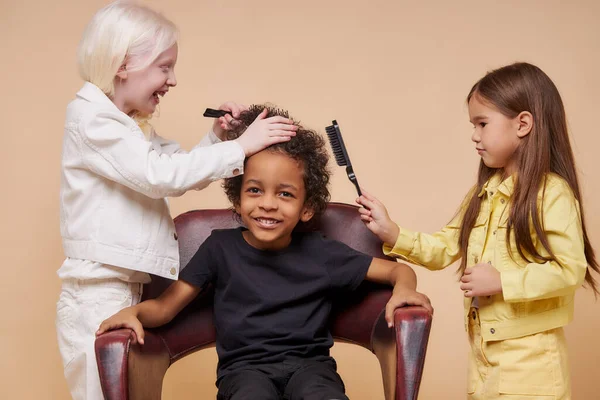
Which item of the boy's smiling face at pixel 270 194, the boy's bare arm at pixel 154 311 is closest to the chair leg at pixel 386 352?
the boy's smiling face at pixel 270 194

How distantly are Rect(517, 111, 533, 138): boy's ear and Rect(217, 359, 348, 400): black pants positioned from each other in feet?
2.56

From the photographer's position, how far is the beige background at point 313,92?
3201 mm

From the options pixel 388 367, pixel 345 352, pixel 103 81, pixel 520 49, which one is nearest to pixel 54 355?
pixel 345 352

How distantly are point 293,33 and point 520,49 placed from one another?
874 millimetres

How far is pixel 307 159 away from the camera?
7.35 ft

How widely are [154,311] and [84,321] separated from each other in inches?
7.2

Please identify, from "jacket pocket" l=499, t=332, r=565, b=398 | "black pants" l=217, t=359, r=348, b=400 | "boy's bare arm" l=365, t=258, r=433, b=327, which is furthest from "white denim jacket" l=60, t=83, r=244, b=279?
"jacket pocket" l=499, t=332, r=565, b=398

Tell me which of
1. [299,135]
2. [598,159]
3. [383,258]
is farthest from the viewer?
[598,159]

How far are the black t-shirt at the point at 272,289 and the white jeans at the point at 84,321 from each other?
0.62 feet

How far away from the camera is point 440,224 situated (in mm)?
3271

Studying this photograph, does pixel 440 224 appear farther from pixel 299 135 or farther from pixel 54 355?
pixel 54 355

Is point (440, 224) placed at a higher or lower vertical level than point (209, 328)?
higher

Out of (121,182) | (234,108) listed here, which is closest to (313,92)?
(234,108)

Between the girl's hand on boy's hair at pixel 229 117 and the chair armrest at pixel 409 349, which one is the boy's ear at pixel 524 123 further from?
the girl's hand on boy's hair at pixel 229 117
